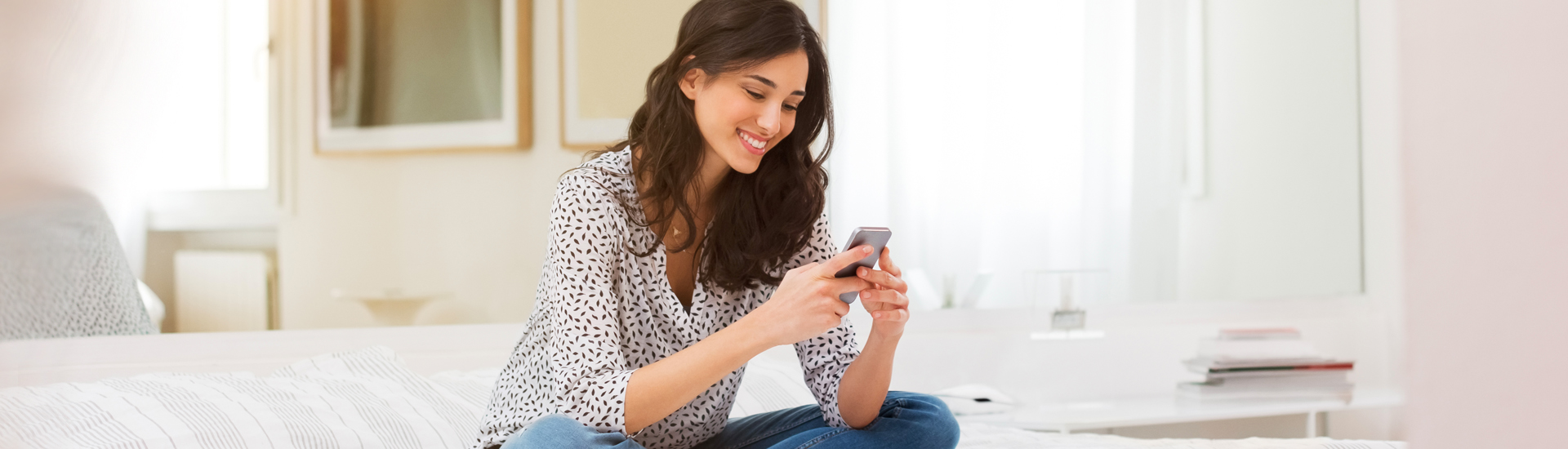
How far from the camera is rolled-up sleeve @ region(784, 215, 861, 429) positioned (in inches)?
46.7

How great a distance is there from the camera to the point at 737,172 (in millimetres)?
1287

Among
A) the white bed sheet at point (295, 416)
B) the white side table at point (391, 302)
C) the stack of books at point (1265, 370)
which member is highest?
the white side table at point (391, 302)

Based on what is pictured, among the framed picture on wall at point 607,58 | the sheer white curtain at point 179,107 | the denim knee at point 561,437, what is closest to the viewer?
the denim knee at point 561,437

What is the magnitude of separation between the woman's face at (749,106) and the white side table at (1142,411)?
3.30ft

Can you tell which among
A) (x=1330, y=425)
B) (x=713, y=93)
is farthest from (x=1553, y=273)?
(x=1330, y=425)

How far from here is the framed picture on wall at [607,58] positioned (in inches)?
82.5

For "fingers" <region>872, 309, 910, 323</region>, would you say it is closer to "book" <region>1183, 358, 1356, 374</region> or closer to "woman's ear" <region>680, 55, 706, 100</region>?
"woman's ear" <region>680, 55, 706, 100</region>

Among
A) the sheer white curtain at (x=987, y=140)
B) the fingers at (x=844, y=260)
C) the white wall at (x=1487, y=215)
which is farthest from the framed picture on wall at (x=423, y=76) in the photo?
the white wall at (x=1487, y=215)

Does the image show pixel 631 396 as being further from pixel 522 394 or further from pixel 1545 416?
pixel 1545 416

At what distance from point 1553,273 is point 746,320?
839 mm

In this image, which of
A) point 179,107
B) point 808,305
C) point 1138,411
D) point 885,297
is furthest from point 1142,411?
point 179,107

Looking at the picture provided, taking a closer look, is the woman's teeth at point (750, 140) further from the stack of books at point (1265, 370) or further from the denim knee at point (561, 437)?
the stack of books at point (1265, 370)

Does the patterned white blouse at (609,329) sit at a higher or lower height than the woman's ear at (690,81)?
lower

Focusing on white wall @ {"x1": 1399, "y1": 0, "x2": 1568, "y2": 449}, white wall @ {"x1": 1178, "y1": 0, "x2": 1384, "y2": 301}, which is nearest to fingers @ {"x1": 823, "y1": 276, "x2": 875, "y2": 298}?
white wall @ {"x1": 1399, "y1": 0, "x2": 1568, "y2": 449}
